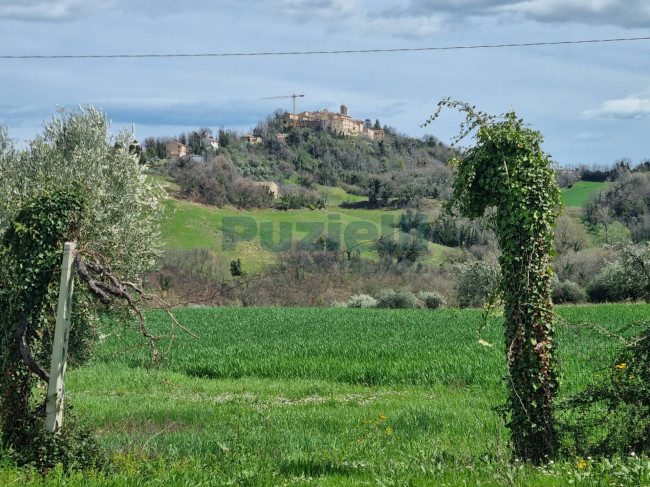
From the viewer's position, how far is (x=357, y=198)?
11981 centimetres

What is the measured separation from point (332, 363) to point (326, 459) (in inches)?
406

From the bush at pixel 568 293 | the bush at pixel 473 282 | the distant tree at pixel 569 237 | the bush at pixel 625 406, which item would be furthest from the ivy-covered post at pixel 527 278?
the distant tree at pixel 569 237

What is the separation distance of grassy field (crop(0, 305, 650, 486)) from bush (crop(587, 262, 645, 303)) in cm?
2568

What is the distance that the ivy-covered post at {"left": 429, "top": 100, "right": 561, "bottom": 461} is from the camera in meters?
7.43

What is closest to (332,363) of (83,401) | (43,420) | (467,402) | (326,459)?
(467,402)

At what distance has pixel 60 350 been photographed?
688 cm

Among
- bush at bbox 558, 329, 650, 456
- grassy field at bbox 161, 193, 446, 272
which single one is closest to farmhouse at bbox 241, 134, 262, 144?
grassy field at bbox 161, 193, 446, 272

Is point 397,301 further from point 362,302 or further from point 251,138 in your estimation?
point 251,138

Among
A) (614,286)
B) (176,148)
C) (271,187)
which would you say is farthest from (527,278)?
(176,148)

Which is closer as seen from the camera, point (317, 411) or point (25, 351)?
point (25, 351)

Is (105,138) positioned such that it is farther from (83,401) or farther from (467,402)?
(467,402)

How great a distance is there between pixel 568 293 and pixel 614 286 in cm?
372

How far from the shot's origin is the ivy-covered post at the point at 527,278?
292 inches

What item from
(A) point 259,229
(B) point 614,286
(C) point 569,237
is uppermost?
(A) point 259,229
